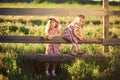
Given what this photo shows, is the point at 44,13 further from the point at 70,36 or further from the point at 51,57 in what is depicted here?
the point at 51,57

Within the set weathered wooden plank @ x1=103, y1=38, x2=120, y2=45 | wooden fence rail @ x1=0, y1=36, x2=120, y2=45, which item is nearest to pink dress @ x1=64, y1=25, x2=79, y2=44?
wooden fence rail @ x1=0, y1=36, x2=120, y2=45

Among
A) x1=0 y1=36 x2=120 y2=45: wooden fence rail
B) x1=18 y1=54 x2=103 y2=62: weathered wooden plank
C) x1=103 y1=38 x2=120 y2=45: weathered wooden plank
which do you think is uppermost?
x1=0 y1=36 x2=120 y2=45: wooden fence rail

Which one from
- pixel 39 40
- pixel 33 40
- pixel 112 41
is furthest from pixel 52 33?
pixel 112 41

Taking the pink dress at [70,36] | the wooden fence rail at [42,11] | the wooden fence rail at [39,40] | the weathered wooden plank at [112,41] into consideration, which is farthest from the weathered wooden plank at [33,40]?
the wooden fence rail at [42,11]

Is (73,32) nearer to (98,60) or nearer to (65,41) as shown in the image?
(65,41)

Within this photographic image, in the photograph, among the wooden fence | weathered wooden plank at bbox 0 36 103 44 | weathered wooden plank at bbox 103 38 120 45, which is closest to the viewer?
weathered wooden plank at bbox 0 36 103 44

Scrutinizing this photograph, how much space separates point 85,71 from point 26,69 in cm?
146

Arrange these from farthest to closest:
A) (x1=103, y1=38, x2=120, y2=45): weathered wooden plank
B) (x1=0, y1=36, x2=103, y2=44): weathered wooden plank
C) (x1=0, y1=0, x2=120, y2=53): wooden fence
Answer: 1. (x1=103, y1=38, x2=120, y2=45): weathered wooden plank
2. (x1=0, y1=0, x2=120, y2=53): wooden fence
3. (x1=0, y1=36, x2=103, y2=44): weathered wooden plank

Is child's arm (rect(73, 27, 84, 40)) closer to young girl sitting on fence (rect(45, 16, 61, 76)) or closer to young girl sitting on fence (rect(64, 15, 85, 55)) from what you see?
young girl sitting on fence (rect(64, 15, 85, 55))

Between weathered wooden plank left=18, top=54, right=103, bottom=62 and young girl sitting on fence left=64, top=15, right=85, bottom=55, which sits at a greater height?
young girl sitting on fence left=64, top=15, right=85, bottom=55

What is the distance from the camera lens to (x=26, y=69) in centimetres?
909

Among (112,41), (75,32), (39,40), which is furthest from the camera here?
(112,41)

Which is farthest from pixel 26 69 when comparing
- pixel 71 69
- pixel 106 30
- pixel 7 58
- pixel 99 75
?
pixel 106 30

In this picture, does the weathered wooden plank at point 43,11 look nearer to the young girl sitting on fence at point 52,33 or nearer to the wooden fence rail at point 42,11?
the wooden fence rail at point 42,11
